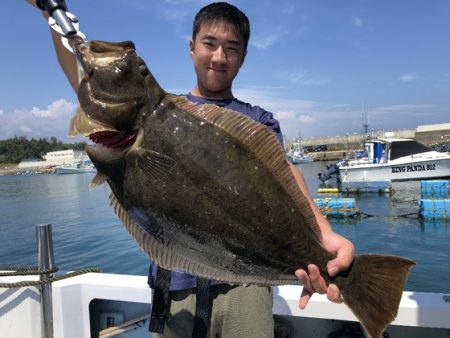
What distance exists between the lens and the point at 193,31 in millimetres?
2711

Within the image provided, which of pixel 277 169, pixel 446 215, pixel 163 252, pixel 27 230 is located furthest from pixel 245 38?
pixel 27 230

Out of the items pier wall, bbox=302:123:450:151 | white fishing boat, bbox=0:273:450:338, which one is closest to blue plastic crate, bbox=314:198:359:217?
white fishing boat, bbox=0:273:450:338

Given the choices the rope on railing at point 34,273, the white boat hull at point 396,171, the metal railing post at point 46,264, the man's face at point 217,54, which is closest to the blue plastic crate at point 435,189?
the white boat hull at point 396,171

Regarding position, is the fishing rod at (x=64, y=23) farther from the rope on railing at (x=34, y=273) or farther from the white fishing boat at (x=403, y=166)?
the white fishing boat at (x=403, y=166)

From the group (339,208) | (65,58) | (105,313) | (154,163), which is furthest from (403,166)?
(154,163)

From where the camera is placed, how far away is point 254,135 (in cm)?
195

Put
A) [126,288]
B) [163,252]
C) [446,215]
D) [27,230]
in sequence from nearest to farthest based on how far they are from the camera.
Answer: [163,252] → [126,288] → [446,215] → [27,230]

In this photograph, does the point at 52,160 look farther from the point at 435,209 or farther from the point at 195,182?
the point at 195,182

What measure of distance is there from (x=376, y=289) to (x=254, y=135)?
3.51 feet

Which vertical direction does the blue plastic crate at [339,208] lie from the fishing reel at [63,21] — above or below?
below

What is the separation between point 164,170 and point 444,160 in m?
35.1

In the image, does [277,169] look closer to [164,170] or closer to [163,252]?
[164,170]

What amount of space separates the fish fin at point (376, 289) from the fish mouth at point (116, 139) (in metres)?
1.39

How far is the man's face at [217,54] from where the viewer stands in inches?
101
